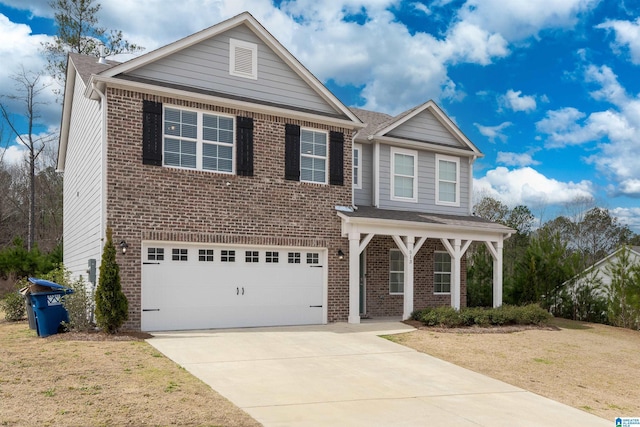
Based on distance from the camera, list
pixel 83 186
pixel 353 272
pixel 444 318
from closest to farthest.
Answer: pixel 444 318 < pixel 353 272 < pixel 83 186

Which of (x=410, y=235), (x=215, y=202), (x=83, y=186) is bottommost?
(x=410, y=235)

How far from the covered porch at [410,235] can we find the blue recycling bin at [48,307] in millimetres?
7046

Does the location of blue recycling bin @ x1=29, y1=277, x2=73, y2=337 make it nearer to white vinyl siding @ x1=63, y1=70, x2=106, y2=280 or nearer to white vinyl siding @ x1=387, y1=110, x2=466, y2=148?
white vinyl siding @ x1=63, y1=70, x2=106, y2=280

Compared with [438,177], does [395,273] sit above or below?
below

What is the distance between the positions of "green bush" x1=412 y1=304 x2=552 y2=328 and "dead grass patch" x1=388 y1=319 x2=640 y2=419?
1.23 feet

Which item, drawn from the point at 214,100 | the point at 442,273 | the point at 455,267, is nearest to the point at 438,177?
the point at 442,273

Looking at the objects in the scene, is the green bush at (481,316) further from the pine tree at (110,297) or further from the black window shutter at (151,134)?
the black window shutter at (151,134)

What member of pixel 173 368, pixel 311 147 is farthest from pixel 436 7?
pixel 173 368

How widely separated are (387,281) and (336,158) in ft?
14.8

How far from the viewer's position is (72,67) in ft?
55.0

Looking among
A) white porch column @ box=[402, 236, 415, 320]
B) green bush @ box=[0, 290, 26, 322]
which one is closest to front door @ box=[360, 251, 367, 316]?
white porch column @ box=[402, 236, 415, 320]

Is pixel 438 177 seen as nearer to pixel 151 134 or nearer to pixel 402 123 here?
pixel 402 123

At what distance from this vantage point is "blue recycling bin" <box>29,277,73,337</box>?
12.1 metres

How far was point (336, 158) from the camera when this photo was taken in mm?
15641
